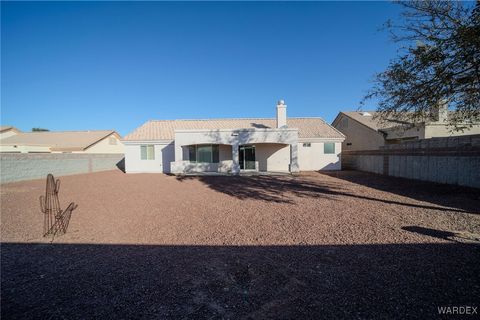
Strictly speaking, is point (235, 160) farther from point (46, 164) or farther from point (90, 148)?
point (90, 148)

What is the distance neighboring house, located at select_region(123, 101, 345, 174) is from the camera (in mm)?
17875

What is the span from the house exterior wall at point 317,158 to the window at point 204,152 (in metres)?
7.82

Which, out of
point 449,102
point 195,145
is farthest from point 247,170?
point 449,102

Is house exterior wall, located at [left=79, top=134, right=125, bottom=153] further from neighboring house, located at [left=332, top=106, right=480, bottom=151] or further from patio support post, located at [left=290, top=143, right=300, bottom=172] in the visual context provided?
neighboring house, located at [left=332, top=106, right=480, bottom=151]

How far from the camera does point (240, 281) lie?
3479 mm

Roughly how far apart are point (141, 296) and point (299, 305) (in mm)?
2170

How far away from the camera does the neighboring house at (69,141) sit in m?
27.6

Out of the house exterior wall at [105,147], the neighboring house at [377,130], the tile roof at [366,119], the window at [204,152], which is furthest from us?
the house exterior wall at [105,147]

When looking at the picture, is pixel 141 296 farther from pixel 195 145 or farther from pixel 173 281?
pixel 195 145

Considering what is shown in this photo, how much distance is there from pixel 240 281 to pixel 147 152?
64.5 ft

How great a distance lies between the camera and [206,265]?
3998 millimetres

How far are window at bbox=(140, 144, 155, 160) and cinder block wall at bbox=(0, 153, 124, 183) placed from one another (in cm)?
690

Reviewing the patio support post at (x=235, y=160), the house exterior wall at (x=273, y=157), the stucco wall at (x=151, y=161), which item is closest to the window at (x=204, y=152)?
the patio support post at (x=235, y=160)

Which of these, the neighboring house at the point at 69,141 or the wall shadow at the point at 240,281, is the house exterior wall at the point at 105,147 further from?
the wall shadow at the point at 240,281
